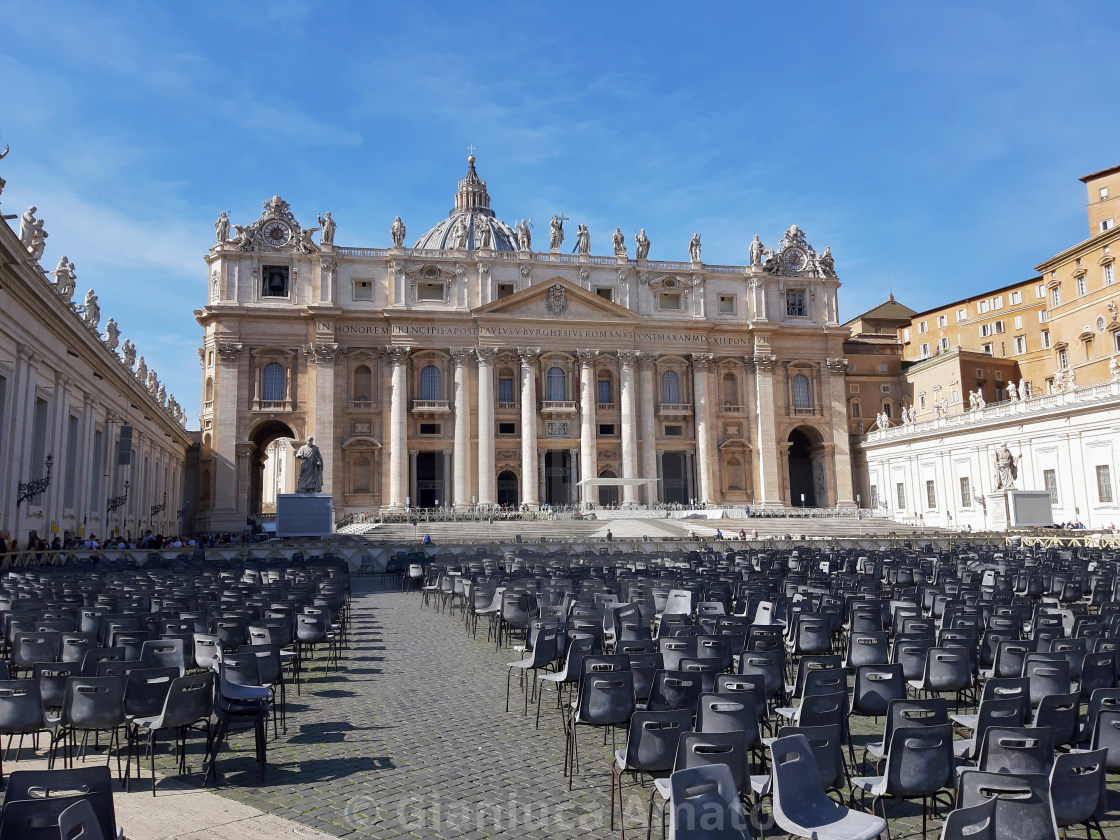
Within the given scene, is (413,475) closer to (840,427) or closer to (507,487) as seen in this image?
(507,487)

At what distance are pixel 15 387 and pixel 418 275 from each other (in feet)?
123

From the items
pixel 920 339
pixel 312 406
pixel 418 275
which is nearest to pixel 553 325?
pixel 418 275

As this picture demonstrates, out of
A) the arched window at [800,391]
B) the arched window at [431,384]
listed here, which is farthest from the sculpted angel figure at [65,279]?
the arched window at [800,391]

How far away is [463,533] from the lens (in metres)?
46.1

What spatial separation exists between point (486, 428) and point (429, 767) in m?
53.5

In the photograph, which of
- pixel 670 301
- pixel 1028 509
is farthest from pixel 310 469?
pixel 670 301

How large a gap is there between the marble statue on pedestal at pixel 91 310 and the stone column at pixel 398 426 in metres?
24.9

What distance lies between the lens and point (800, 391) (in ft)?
224

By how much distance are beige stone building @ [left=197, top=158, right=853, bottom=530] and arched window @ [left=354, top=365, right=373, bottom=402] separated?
17 cm

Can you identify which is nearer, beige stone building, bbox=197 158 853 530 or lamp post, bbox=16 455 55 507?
lamp post, bbox=16 455 55 507

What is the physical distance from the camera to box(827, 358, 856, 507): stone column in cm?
6562

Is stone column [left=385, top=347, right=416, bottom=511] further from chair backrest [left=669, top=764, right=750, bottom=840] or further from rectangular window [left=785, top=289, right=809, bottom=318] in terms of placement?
chair backrest [left=669, top=764, right=750, bottom=840]

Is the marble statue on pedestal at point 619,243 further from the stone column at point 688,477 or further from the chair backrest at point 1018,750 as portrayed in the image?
the chair backrest at point 1018,750

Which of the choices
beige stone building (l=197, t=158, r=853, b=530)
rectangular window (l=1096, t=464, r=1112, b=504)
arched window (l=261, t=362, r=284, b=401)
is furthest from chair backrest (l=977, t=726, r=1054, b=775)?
arched window (l=261, t=362, r=284, b=401)
